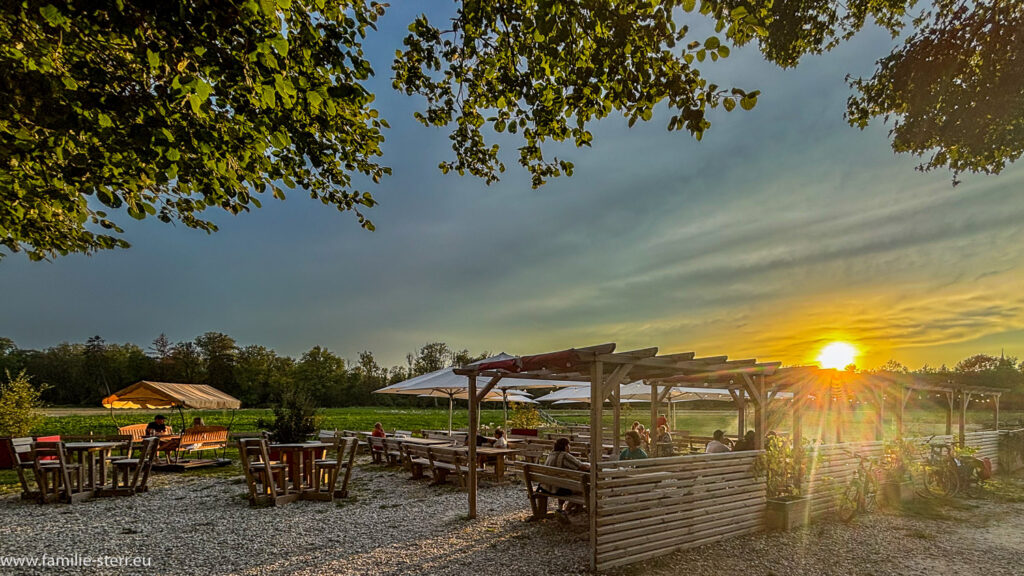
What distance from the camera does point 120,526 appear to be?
713cm

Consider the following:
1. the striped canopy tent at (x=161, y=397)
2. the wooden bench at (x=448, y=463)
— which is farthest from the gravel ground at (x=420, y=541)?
the striped canopy tent at (x=161, y=397)

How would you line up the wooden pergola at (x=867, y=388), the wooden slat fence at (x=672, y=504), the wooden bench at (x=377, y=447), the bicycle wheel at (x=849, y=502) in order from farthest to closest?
1. the wooden bench at (x=377, y=447)
2. the wooden pergola at (x=867, y=388)
3. the bicycle wheel at (x=849, y=502)
4. the wooden slat fence at (x=672, y=504)

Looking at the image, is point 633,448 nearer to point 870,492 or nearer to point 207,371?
point 870,492

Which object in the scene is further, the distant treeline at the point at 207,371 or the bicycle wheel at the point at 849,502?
the distant treeline at the point at 207,371

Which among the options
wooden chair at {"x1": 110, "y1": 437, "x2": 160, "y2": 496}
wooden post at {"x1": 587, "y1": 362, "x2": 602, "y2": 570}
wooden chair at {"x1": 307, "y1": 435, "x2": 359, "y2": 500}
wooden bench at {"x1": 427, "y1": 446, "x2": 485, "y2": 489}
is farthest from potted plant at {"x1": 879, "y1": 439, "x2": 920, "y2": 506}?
wooden chair at {"x1": 110, "y1": 437, "x2": 160, "y2": 496}

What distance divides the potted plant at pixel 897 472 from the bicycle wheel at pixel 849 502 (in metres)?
1.05

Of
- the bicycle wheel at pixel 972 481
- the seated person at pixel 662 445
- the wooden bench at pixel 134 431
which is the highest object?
the seated person at pixel 662 445

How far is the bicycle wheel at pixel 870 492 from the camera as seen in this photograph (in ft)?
28.7

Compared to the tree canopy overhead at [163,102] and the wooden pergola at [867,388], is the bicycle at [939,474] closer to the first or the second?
the wooden pergola at [867,388]

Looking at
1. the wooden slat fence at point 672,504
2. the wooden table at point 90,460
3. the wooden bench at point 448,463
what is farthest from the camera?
the wooden bench at point 448,463

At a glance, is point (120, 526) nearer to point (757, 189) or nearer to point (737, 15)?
point (737, 15)

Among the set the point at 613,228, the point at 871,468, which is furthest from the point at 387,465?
the point at 871,468

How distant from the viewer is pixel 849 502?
8383 mm

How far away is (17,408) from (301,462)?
9401 millimetres
